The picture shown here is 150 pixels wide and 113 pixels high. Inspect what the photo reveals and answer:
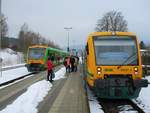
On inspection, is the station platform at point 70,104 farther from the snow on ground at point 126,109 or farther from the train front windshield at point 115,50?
the train front windshield at point 115,50

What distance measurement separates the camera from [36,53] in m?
41.6

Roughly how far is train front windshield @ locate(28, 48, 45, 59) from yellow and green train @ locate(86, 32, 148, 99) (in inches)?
1034

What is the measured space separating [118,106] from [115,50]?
97.9 inches

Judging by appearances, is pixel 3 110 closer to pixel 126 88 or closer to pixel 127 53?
pixel 126 88

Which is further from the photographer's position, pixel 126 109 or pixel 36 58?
pixel 36 58

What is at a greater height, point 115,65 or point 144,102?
point 115,65

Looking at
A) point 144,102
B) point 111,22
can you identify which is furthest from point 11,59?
point 144,102

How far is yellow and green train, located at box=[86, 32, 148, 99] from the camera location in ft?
45.6

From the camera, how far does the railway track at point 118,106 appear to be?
41.4 feet

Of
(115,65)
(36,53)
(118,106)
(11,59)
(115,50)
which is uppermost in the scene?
(36,53)

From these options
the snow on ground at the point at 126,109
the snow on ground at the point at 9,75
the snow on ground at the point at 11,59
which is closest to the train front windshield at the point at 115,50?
the snow on ground at the point at 126,109

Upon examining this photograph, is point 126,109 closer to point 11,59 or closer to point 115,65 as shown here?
point 115,65

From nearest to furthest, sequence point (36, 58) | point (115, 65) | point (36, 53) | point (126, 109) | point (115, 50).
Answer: point (126, 109) < point (115, 65) < point (115, 50) < point (36, 58) < point (36, 53)

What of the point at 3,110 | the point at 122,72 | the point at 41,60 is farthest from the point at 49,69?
the point at 41,60
